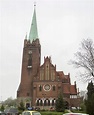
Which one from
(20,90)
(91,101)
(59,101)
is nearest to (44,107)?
(20,90)

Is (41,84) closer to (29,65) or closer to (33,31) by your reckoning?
(29,65)

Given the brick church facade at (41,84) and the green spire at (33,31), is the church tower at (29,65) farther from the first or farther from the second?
the green spire at (33,31)

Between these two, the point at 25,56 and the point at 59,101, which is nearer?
the point at 59,101

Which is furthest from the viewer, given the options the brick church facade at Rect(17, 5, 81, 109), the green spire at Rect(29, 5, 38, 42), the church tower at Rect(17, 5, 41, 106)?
the green spire at Rect(29, 5, 38, 42)

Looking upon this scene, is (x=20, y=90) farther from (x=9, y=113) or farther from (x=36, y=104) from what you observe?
(x=9, y=113)

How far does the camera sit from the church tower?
74.8 metres

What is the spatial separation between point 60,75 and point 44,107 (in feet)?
37.7

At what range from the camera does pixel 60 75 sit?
7800cm

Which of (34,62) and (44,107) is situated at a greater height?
(34,62)

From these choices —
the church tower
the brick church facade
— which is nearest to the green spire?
the church tower

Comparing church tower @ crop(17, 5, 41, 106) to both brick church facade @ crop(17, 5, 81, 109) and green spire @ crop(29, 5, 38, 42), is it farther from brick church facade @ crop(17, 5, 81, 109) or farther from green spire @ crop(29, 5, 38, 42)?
green spire @ crop(29, 5, 38, 42)

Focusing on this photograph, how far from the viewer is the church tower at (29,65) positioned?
245ft

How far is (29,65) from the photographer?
7688 centimetres

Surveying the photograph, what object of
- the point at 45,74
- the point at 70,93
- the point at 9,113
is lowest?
the point at 9,113
